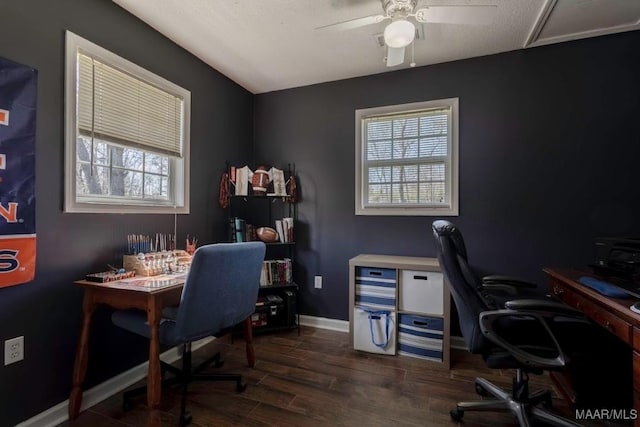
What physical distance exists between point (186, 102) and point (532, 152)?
291cm

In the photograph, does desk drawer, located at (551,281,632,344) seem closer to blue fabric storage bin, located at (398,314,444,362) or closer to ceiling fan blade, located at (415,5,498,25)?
blue fabric storage bin, located at (398,314,444,362)

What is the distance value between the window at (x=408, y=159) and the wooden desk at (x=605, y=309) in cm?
94

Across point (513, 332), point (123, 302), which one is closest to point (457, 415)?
point (513, 332)

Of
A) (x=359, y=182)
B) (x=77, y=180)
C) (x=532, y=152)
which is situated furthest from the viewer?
(x=359, y=182)

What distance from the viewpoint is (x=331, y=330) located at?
9.59 ft

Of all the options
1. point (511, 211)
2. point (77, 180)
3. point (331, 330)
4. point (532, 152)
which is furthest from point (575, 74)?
point (77, 180)

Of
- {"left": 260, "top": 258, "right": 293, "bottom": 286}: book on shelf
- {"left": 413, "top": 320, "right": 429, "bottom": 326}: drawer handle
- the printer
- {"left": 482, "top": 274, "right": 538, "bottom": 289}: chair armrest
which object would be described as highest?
the printer

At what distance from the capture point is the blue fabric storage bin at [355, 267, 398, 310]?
7.87 ft

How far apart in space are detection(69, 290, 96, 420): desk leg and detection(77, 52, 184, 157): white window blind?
1023mm

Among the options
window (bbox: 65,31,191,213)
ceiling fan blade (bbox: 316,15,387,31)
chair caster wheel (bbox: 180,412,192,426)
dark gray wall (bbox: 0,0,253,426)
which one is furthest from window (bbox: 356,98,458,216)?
chair caster wheel (bbox: 180,412,192,426)

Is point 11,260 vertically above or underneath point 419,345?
above

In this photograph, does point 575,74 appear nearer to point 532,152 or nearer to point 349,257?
point 532,152

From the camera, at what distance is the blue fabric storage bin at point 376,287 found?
240 cm

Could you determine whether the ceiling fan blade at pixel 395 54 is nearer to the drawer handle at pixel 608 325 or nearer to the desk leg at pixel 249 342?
the drawer handle at pixel 608 325
